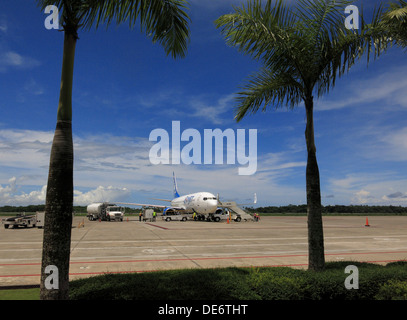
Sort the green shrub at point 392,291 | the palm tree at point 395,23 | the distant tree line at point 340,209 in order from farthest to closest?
the distant tree line at point 340,209
the palm tree at point 395,23
the green shrub at point 392,291

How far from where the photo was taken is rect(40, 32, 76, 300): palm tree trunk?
15.9 ft

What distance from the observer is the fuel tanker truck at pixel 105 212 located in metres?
52.0

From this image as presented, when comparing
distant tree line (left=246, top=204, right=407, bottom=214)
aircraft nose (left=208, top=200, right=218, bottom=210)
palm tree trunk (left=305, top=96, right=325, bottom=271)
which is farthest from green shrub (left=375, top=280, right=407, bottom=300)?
distant tree line (left=246, top=204, right=407, bottom=214)

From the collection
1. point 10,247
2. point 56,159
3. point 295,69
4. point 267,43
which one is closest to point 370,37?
point 295,69

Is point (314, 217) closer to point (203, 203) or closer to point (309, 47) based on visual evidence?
point (309, 47)

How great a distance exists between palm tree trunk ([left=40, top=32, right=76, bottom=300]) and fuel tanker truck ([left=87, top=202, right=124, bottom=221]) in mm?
49272

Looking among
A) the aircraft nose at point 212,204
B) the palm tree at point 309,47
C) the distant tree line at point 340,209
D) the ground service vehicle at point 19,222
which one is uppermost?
the palm tree at point 309,47

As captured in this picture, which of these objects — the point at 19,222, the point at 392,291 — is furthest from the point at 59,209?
the point at 19,222

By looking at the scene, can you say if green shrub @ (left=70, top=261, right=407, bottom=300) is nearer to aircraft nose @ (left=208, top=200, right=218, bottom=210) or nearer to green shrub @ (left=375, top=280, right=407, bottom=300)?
green shrub @ (left=375, top=280, right=407, bottom=300)

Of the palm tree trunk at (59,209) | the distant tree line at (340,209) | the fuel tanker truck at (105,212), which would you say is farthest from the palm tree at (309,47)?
the distant tree line at (340,209)

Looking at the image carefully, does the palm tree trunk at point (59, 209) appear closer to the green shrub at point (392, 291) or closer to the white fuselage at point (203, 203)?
the green shrub at point (392, 291)

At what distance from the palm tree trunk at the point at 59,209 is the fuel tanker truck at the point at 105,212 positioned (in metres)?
49.3
